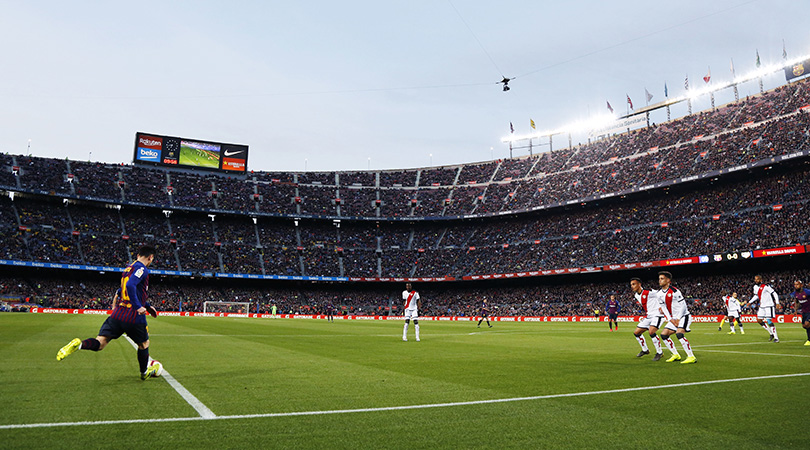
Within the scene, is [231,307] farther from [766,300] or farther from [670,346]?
[670,346]

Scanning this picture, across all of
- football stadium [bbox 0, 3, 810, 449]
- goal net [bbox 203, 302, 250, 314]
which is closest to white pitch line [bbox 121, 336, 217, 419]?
football stadium [bbox 0, 3, 810, 449]

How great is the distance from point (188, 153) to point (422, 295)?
41.3m

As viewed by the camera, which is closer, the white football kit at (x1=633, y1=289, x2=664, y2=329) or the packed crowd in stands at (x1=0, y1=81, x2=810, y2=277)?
the white football kit at (x1=633, y1=289, x2=664, y2=329)

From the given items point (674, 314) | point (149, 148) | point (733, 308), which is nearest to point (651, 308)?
point (674, 314)

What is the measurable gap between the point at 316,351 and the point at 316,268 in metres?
54.0

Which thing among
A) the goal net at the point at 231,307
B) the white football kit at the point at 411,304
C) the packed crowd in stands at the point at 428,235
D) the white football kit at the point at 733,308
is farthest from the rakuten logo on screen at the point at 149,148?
the white football kit at the point at 733,308

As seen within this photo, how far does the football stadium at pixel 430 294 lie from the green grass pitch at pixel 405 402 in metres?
0.05

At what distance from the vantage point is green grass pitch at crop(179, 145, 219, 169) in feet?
242

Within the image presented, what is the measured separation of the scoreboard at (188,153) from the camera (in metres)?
72.0

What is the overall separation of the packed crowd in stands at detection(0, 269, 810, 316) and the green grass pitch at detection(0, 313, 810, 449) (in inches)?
1532

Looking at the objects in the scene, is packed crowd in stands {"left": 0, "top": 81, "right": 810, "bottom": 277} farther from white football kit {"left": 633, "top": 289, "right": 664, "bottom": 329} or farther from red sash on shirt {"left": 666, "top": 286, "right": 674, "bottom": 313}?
red sash on shirt {"left": 666, "top": 286, "right": 674, "bottom": 313}

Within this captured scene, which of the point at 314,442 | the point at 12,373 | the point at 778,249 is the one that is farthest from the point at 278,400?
the point at 778,249

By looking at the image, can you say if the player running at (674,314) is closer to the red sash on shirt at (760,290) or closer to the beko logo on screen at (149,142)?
the red sash on shirt at (760,290)

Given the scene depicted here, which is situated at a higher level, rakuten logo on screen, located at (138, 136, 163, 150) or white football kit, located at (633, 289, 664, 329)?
rakuten logo on screen, located at (138, 136, 163, 150)
